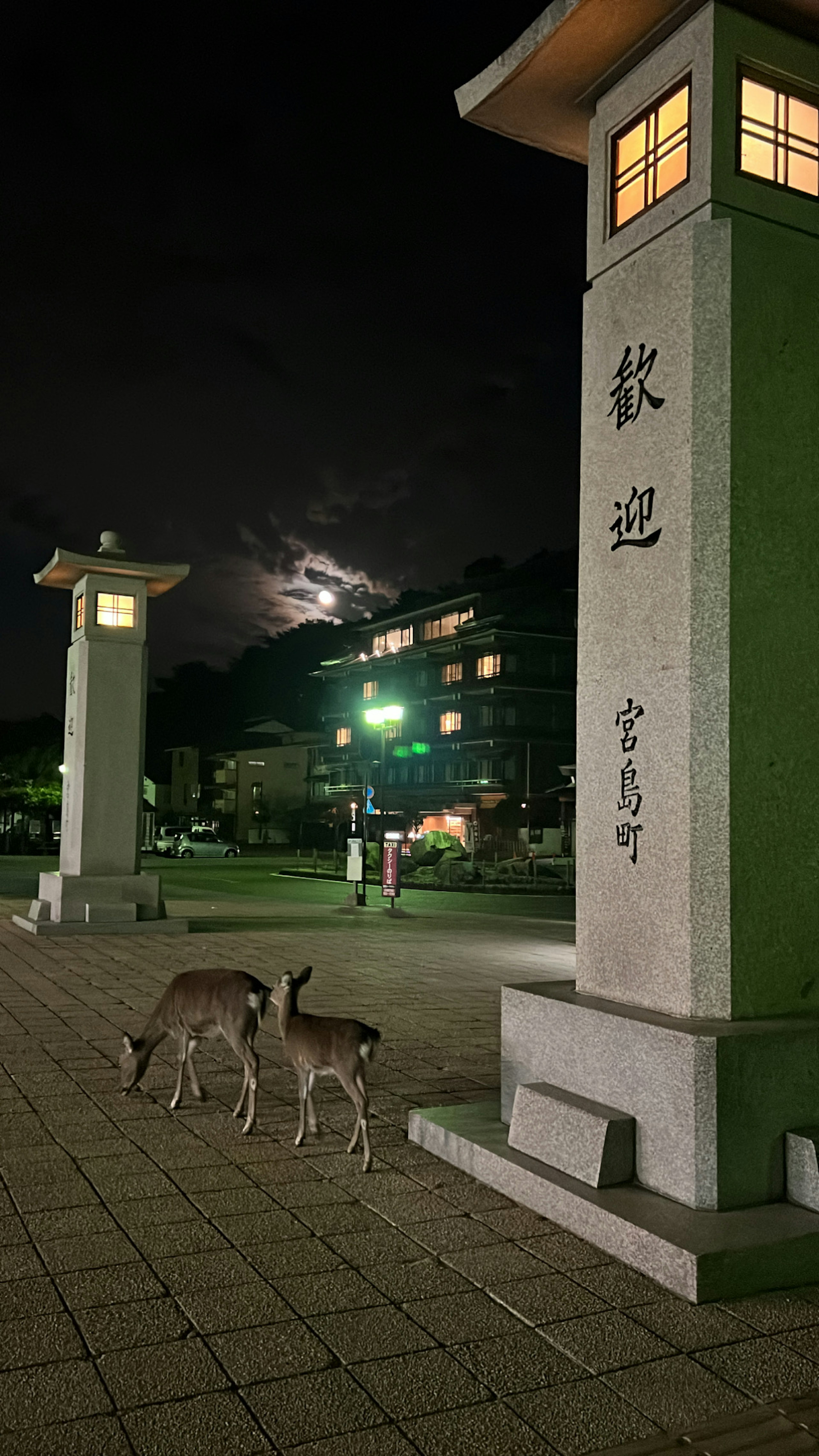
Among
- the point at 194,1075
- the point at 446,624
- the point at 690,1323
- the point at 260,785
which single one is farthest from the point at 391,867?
the point at 260,785

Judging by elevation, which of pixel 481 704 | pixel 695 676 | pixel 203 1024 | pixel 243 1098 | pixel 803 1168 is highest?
pixel 481 704

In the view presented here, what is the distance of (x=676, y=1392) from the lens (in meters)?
3.29

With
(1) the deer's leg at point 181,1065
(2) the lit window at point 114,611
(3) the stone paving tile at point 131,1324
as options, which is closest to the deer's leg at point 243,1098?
(1) the deer's leg at point 181,1065

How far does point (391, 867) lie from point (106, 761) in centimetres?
750

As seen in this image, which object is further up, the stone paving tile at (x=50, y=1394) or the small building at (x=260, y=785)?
the small building at (x=260, y=785)

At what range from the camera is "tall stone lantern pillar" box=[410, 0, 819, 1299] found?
4.48m

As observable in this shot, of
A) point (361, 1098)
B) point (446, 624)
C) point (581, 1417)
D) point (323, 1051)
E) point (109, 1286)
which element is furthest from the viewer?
point (446, 624)

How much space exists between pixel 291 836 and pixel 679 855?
63467mm

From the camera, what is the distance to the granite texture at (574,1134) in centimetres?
458

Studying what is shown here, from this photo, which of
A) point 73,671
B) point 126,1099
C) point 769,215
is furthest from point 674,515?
point 73,671

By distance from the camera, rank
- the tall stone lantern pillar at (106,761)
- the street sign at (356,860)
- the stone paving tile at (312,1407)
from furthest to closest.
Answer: the street sign at (356,860) → the tall stone lantern pillar at (106,761) → the stone paving tile at (312,1407)

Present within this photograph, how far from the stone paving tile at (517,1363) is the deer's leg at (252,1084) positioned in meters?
2.59

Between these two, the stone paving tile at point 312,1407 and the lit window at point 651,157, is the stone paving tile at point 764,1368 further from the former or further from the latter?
the lit window at point 651,157

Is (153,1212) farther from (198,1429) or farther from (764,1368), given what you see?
(764,1368)
